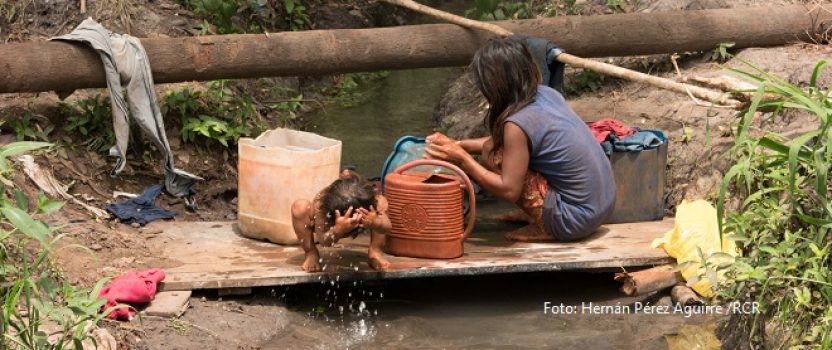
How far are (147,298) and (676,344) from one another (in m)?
2.70

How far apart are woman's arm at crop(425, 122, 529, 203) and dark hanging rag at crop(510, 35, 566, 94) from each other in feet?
4.33

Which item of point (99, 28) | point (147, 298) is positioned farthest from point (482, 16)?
point (147, 298)

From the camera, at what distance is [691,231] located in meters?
6.57

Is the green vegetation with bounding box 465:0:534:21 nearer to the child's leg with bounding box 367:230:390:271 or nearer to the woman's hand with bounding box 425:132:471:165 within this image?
the woman's hand with bounding box 425:132:471:165

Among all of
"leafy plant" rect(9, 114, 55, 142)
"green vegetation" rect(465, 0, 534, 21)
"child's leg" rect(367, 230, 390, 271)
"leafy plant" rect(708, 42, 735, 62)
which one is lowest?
"child's leg" rect(367, 230, 390, 271)

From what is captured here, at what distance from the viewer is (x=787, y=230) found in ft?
17.4

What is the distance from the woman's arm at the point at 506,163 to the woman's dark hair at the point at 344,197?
29.9 inches

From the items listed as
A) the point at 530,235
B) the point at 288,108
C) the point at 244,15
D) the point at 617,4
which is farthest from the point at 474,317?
the point at 244,15

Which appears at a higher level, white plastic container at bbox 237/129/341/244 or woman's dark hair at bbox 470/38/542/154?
woman's dark hair at bbox 470/38/542/154

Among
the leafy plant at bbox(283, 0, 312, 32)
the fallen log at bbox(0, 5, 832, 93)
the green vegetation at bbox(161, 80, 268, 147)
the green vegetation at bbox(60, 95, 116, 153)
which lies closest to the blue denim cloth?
the fallen log at bbox(0, 5, 832, 93)

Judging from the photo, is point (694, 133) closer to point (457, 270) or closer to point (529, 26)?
point (529, 26)

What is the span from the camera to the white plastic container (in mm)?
6855

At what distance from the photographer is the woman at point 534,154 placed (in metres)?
6.73

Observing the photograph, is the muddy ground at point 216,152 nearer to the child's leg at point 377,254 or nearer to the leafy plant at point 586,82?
the leafy plant at point 586,82
